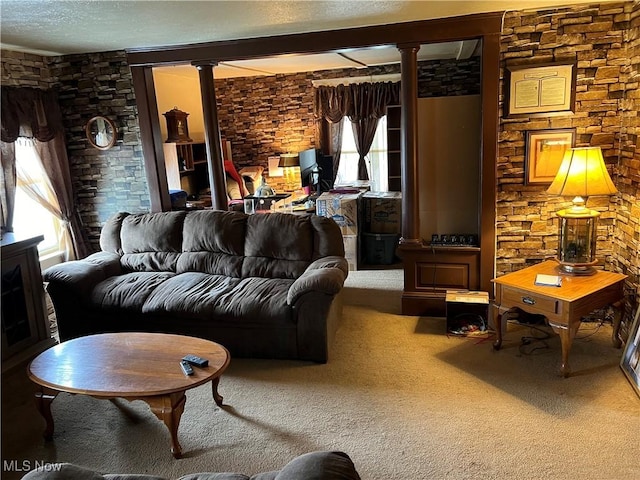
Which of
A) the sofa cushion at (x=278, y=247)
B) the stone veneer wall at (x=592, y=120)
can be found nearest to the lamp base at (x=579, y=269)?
the stone veneer wall at (x=592, y=120)

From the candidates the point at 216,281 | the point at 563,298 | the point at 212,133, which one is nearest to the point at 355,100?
the point at 212,133

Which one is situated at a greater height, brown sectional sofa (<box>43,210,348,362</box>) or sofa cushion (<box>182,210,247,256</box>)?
sofa cushion (<box>182,210,247,256</box>)

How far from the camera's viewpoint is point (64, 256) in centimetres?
488

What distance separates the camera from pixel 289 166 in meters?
6.89

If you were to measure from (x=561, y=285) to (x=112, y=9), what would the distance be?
10.7 feet

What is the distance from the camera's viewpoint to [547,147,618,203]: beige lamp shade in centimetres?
299

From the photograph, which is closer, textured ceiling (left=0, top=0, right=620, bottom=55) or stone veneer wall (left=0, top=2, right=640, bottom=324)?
textured ceiling (left=0, top=0, right=620, bottom=55)

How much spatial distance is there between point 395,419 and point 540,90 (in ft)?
8.11

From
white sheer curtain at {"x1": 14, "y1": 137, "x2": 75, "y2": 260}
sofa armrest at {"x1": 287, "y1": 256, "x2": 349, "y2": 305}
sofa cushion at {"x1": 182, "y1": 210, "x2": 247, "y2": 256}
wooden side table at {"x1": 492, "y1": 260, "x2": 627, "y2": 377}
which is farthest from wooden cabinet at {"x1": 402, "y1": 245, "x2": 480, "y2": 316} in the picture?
white sheer curtain at {"x1": 14, "y1": 137, "x2": 75, "y2": 260}

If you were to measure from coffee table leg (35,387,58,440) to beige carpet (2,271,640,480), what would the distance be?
0.07 metres

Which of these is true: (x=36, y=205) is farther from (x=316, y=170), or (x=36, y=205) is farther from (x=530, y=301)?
(x=530, y=301)

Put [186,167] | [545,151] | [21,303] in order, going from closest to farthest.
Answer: [21,303] < [545,151] < [186,167]

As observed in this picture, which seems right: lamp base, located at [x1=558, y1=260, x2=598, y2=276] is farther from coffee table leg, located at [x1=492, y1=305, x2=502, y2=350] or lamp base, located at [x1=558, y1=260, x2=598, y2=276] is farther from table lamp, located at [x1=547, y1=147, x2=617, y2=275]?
coffee table leg, located at [x1=492, y1=305, x2=502, y2=350]

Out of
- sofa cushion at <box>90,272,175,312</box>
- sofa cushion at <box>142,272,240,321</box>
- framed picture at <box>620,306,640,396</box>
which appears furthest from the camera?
sofa cushion at <box>90,272,175,312</box>
